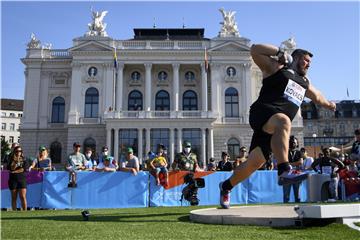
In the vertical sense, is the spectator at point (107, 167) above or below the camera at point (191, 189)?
above

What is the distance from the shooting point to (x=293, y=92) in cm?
533

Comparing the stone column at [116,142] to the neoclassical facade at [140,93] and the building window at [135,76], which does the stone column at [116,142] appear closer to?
the neoclassical facade at [140,93]

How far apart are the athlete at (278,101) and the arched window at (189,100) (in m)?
43.6

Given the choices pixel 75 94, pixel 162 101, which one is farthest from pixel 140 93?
pixel 75 94

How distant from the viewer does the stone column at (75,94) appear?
46.9 m

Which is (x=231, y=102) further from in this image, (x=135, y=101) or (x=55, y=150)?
(x=55, y=150)

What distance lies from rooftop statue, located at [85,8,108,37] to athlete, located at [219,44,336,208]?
4664cm

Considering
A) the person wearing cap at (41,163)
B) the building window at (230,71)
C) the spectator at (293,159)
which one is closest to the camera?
the spectator at (293,159)

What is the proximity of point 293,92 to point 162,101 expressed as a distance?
146 ft

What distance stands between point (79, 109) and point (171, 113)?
11227 mm

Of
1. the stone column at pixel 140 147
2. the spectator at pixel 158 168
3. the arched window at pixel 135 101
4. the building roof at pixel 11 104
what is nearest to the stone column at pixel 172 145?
the stone column at pixel 140 147

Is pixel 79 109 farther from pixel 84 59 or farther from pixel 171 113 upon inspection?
pixel 171 113

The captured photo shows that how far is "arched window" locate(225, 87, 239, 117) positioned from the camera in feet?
158

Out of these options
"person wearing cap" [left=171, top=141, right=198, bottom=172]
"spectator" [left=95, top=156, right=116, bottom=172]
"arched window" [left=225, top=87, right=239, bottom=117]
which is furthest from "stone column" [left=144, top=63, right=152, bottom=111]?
"person wearing cap" [left=171, top=141, right=198, bottom=172]
